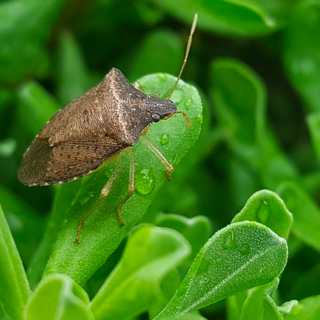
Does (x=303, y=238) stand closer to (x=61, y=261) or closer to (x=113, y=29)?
(x=61, y=261)

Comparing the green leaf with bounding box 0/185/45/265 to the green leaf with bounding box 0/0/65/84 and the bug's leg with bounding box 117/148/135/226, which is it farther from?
the green leaf with bounding box 0/0/65/84

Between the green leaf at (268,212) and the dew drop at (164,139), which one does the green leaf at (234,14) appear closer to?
the dew drop at (164,139)

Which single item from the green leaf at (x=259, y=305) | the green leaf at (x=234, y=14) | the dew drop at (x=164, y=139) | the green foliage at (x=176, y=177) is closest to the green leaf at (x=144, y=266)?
the green foliage at (x=176, y=177)

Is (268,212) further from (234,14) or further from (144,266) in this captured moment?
(234,14)

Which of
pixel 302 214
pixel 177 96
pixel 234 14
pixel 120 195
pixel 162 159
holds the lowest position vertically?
pixel 302 214

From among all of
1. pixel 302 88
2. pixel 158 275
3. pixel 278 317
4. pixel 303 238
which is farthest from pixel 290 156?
pixel 158 275

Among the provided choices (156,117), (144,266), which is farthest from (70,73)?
(144,266)

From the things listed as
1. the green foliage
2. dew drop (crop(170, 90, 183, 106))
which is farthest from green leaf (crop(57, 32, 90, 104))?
dew drop (crop(170, 90, 183, 106))
